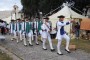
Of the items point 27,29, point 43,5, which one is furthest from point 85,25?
point 43,5

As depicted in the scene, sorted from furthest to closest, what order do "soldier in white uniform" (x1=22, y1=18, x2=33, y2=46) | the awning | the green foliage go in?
the green foliage, the awning, "soldier in white uniform" (x1=22, y1=18, x2=33, y2=46)

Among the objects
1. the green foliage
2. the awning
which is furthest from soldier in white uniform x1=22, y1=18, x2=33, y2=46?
the green foliage

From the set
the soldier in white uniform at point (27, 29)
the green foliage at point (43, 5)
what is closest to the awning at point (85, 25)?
the soldier in white uniform at point (27, 29)

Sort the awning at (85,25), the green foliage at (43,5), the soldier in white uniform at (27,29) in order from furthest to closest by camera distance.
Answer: the green foliage at (43,5) < the awning at (85,25) < the soldier in white uniform at (27,29)

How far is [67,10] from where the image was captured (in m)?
34.1

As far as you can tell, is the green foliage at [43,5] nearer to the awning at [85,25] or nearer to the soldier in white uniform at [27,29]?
the awning at [85,25]

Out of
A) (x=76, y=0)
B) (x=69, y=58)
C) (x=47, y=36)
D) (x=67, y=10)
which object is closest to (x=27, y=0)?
(x=76, y=0)

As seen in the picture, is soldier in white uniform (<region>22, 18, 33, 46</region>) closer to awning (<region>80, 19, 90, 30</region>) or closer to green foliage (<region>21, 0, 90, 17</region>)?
awning (<region>80, 19, 90, 30</region>)

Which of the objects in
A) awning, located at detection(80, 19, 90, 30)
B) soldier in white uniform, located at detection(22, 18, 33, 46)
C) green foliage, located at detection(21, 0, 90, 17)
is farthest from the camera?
green foliage, located at detection(21, 0, 90, 17)

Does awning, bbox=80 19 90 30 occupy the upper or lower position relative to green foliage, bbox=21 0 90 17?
lower

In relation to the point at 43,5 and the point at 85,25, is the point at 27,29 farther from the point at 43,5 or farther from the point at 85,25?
the point at 43,5

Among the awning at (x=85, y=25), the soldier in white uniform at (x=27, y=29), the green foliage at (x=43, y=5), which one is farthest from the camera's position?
the green foliage at (x=43, y=5)

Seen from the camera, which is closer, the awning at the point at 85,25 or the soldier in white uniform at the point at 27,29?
the soldier in white uniform at the point at 27,29

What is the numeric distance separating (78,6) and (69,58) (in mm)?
31288
